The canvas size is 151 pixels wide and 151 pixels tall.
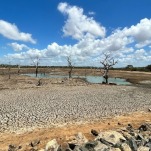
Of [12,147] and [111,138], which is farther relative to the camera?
[12,147]

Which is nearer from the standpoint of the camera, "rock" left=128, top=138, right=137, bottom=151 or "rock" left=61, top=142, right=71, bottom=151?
"rock" left=128, top=138, right=137, bottom=151

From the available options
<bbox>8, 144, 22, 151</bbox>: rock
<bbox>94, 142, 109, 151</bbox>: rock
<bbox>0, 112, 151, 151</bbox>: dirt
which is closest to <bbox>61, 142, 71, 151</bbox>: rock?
<bbox>0, 112, 151, 151</bbox>: dirt

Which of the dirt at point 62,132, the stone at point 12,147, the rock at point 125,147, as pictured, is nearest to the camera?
the rock at point 125,147

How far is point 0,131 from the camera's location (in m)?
18.5

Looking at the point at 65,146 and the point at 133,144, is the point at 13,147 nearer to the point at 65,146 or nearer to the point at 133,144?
the point at 65,146

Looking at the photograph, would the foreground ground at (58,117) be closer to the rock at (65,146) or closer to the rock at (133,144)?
the rock at (65,146)

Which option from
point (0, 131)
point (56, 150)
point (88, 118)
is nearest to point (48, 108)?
point (88, 118)

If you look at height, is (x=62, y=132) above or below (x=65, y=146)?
below

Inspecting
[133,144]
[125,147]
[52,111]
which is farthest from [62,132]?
[52,111]

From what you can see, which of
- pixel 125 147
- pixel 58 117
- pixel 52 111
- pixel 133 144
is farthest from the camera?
pixel 52 111

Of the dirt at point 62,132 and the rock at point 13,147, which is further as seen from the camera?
the dirt at point 62,132

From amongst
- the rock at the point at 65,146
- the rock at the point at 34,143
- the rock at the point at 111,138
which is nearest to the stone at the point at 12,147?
the rock at the point at 34,143

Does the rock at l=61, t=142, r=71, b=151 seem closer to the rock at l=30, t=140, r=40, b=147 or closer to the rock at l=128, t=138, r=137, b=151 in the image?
the rock at l=30, t=140, r=40, b=147

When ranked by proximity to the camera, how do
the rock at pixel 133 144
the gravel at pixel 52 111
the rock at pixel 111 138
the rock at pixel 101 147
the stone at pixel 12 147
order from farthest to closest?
1. the gravel at pixel 52 111
2. the stone at pixel 12 147
3. the rock at pixel 111 138
4. the rock at pixel 133 144
5. the rock at pixel 101 147
